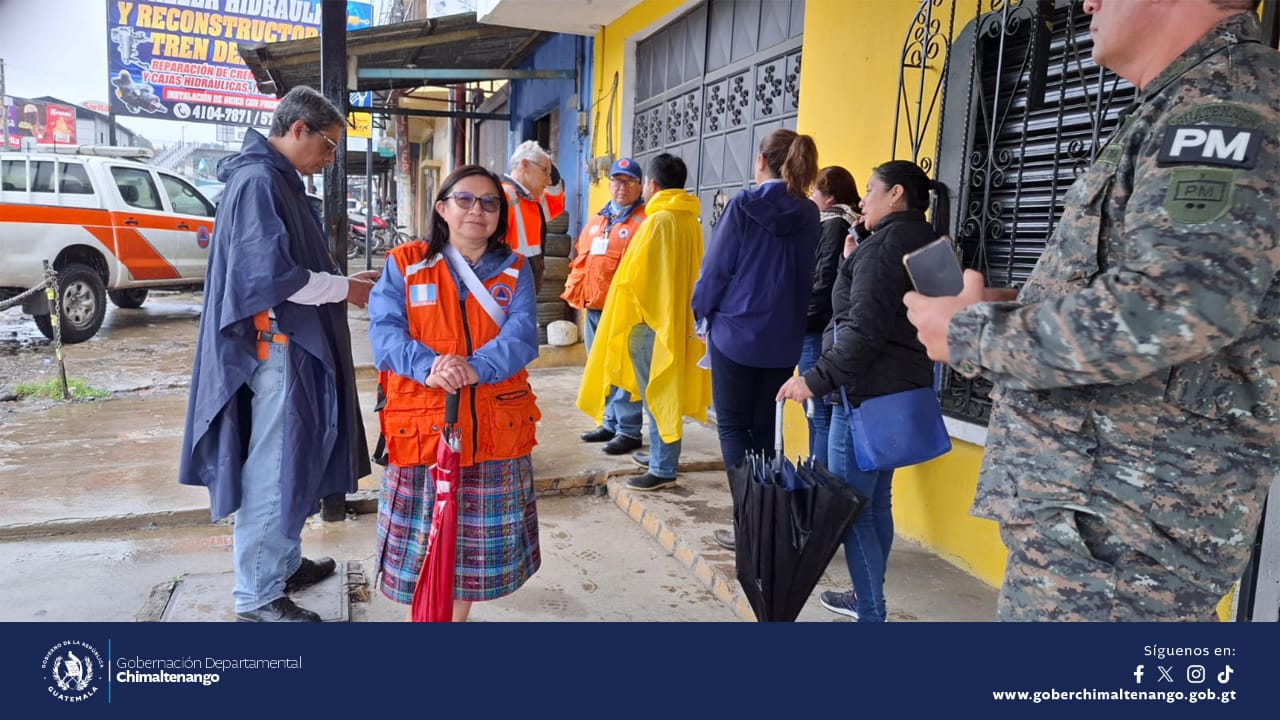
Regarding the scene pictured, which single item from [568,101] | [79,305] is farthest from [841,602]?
[79,305]

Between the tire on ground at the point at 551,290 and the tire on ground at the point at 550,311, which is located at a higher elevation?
the tire on ground at the point at 551,290

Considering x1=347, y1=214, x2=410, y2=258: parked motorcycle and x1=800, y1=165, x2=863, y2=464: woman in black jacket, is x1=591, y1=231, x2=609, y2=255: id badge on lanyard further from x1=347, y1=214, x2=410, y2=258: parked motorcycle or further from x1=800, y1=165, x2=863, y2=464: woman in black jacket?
x1=347, y1=214, x2=410, y2=258: parked motorcycle

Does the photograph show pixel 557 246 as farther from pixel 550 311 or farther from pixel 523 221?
pixel 523 221

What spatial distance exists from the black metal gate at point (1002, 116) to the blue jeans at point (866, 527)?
757mm

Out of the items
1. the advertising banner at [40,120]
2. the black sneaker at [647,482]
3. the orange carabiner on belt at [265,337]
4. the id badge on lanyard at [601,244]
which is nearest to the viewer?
the orange carabiner on belt at [265,337]

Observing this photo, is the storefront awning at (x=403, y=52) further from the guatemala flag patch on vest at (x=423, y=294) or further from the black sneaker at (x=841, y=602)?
the black sneaker at (x=841, y=602)

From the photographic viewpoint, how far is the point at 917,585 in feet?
10.2

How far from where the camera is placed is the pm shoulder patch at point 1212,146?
1.19m

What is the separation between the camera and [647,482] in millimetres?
4137

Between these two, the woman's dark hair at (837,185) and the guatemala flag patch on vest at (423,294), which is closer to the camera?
the guatemala flag patch on vest at (423,294)

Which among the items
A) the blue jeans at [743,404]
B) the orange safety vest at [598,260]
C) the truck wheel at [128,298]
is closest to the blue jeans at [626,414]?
the orange safety vest at [598,260]

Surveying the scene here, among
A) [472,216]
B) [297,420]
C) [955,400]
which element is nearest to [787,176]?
[955,400]

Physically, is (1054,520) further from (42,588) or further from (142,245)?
(142,245)

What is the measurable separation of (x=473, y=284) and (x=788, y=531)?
3.62 feet
